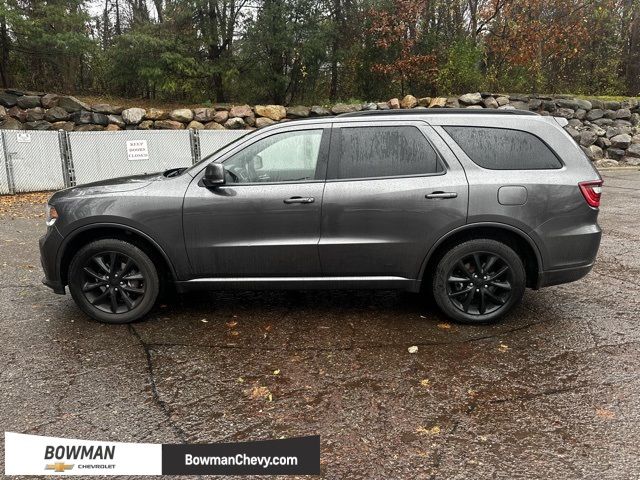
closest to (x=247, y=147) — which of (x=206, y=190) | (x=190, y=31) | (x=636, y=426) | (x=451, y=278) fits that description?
(x=206, y=190)

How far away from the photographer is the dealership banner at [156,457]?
106 inches

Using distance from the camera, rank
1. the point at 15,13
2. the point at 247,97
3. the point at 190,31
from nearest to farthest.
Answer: the point at 15,13
the point at 190,31
the point at 247,97

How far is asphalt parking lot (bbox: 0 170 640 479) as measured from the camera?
2859 mm

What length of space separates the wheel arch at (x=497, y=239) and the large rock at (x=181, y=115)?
11.7 metres

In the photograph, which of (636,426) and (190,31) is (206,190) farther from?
(190,31)

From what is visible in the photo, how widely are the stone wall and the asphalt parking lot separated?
33.0ft

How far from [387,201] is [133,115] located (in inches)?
476

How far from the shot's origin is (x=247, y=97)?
16188mm

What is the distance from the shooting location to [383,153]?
4.50m

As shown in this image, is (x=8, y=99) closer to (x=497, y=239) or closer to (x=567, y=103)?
(x=497, y=239)

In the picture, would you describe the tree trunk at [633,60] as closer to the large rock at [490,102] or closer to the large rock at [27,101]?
the large rock at [490,102]

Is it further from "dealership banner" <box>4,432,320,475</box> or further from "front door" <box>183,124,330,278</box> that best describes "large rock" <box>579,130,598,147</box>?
"dealership banner" <box>4,432,320,475</box>

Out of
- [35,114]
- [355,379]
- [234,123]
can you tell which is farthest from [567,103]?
[355,379]

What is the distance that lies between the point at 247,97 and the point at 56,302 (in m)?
12.1
